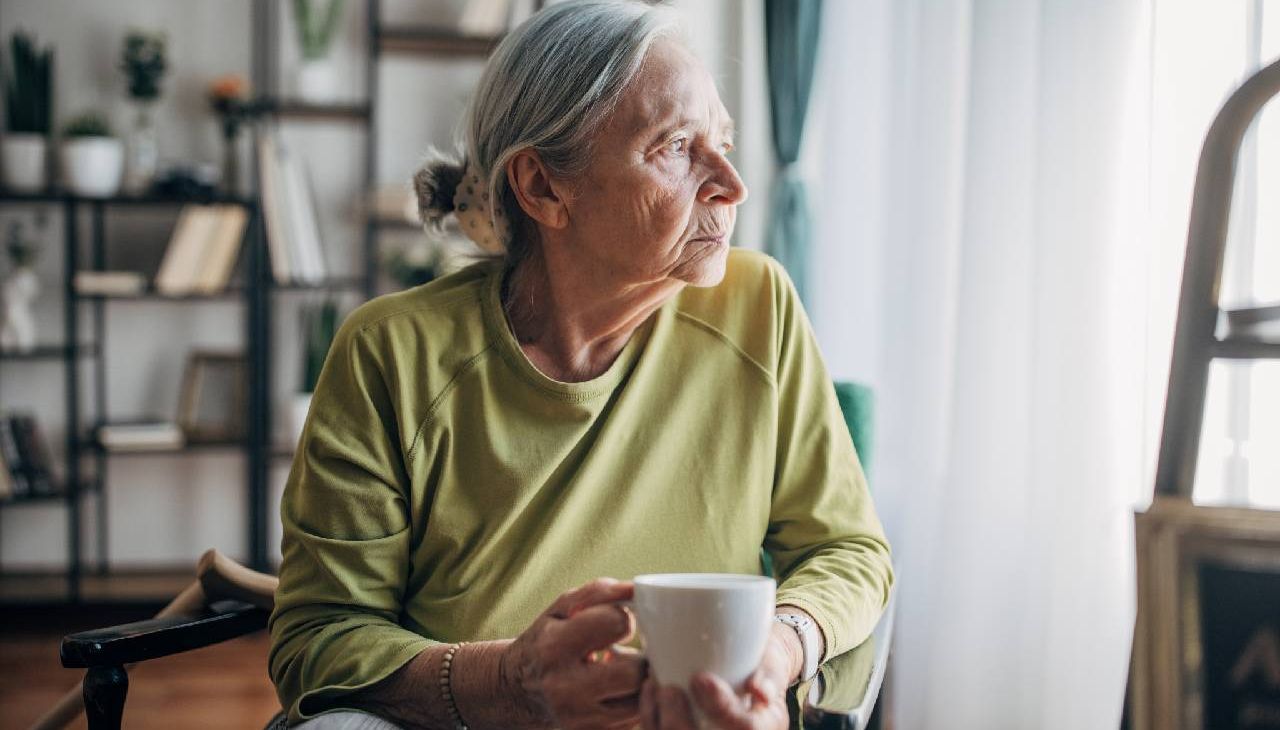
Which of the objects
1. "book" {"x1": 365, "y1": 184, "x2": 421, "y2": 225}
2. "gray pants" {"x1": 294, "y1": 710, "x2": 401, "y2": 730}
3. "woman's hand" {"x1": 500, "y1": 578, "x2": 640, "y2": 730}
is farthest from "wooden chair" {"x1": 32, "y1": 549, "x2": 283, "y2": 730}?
"book" {"x1": 365, "y1": 184, "x2": 421, "y2": 225}

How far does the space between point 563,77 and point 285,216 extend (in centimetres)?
276

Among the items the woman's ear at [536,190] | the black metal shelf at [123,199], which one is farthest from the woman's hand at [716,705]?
the black metal shelf at [123,199]

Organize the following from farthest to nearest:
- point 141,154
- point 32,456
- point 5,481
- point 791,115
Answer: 1. point 141,154
2. point 32,456
3. point 5,481
4. point 791,115

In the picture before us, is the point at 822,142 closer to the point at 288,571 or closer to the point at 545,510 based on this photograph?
the point at 545,510

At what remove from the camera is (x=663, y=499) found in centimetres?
131

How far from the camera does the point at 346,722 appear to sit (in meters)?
1.10

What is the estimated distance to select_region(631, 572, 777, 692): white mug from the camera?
773mm

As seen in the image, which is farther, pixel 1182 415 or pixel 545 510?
pixel 545 510

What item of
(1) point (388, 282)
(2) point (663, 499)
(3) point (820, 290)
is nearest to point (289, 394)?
(1) point (388, 282)

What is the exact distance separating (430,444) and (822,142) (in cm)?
185

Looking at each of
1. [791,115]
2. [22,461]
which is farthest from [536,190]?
[22,461]

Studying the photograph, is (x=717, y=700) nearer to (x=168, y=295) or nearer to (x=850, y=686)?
(x=850, y=686)

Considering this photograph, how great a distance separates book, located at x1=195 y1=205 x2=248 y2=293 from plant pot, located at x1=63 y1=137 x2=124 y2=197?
0.36 metres

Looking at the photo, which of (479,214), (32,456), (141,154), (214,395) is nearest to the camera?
(479,214)
